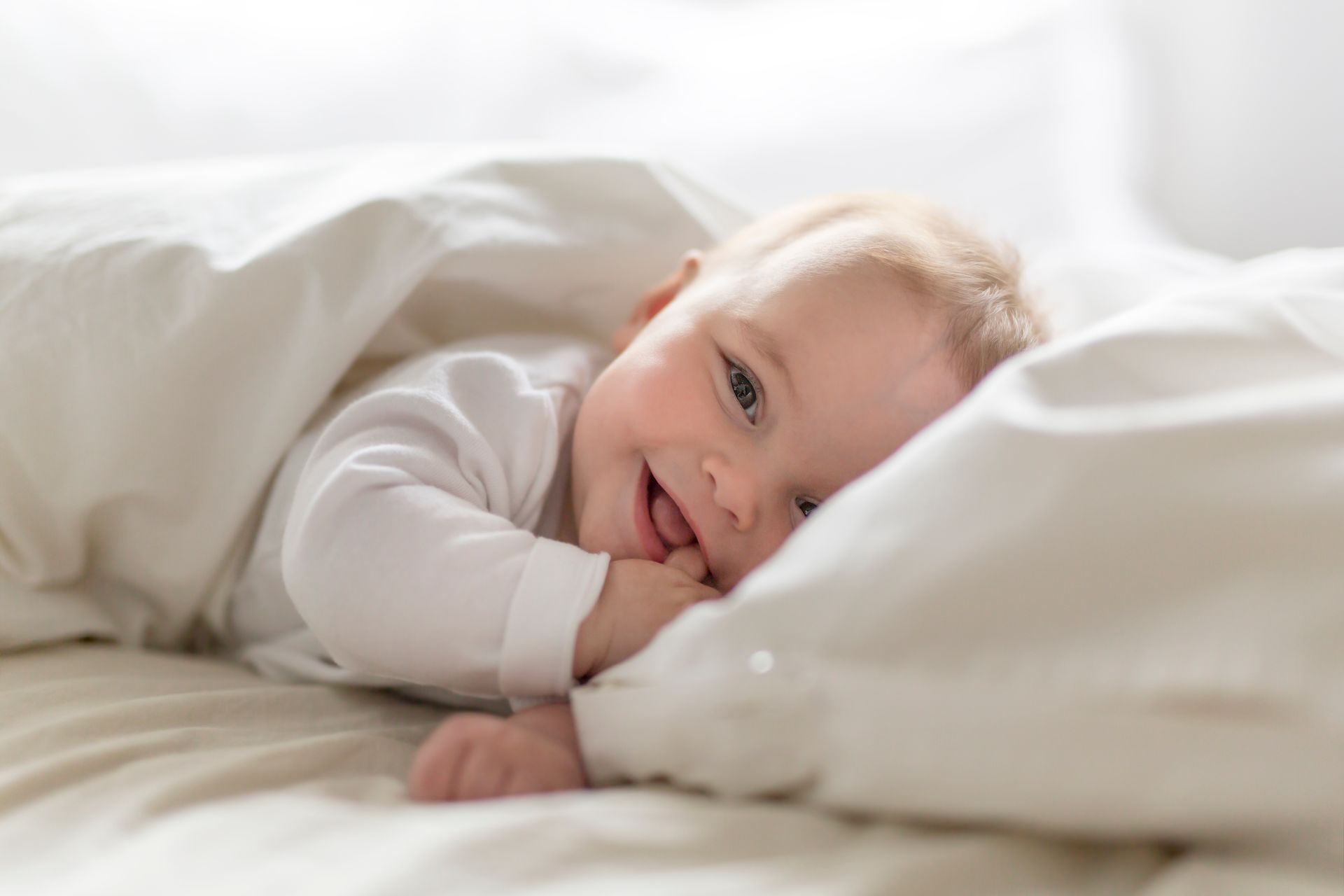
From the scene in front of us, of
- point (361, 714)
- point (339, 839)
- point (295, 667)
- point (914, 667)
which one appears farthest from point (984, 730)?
point (295, 667)

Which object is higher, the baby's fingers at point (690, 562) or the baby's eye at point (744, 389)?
the baby's eye at point (744, 389)

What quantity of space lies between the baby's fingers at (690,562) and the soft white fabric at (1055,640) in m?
0.20

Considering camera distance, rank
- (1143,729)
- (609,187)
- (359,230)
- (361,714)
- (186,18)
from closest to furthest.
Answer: (1143,729) → (361,714) → (359,230) → (609,187) → (186,18)

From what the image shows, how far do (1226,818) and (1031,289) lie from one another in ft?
2.16

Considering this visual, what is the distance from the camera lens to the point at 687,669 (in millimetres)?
655

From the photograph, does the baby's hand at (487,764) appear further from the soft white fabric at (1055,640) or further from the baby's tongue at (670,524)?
the baby's tongue at (670,524)

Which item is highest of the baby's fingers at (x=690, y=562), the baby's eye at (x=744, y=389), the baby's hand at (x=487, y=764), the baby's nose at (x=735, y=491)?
the baby's eye at (x=744, y=389)

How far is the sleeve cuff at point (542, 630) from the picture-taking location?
0.78m

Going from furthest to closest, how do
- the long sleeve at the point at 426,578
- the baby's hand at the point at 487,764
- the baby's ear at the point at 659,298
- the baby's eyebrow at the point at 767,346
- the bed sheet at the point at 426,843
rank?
the baby's ear at the point at 659,298 < the baby's eyebrow at the point at 767,346 < the long sleeve at the point at 426,578 < the baby's hand at the point at 487,764 < the bed sheet at the point at 426,843

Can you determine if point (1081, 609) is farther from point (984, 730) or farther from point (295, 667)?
point (295, 667)

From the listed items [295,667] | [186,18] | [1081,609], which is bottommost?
[295,667]

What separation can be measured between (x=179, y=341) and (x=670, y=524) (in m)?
0.44

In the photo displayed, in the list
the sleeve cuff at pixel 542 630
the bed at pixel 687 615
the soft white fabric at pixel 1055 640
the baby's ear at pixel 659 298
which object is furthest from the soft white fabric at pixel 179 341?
the soft white fabric at pixel 1055 640

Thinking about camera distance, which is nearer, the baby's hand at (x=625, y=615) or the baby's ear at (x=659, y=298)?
the baby's hand at (x=625, y=615)
